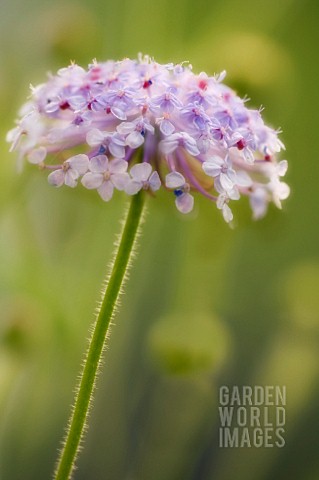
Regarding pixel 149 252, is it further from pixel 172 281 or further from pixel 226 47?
pixel 226 47

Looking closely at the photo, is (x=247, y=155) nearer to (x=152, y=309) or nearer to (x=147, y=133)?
(x=147, y=133)

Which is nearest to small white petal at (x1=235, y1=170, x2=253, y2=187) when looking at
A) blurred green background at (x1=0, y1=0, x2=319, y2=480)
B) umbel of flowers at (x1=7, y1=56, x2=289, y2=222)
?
umbel of flowers at (x1=7, y1=56, x2=289, y2=222)

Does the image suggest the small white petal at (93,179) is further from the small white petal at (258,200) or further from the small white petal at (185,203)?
the small white petal at (258,200)

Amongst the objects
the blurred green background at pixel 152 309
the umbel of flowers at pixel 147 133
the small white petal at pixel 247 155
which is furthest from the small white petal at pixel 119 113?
the blurred green background at pixel 152 309

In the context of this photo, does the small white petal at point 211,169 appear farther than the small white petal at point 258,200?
No

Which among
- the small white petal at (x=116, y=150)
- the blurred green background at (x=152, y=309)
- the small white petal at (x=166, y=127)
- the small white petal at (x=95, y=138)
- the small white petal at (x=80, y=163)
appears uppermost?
the blurred green background at (x=152, y=309)

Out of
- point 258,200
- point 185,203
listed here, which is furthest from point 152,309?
point 185,203

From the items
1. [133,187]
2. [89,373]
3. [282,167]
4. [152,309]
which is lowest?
[89,373]
